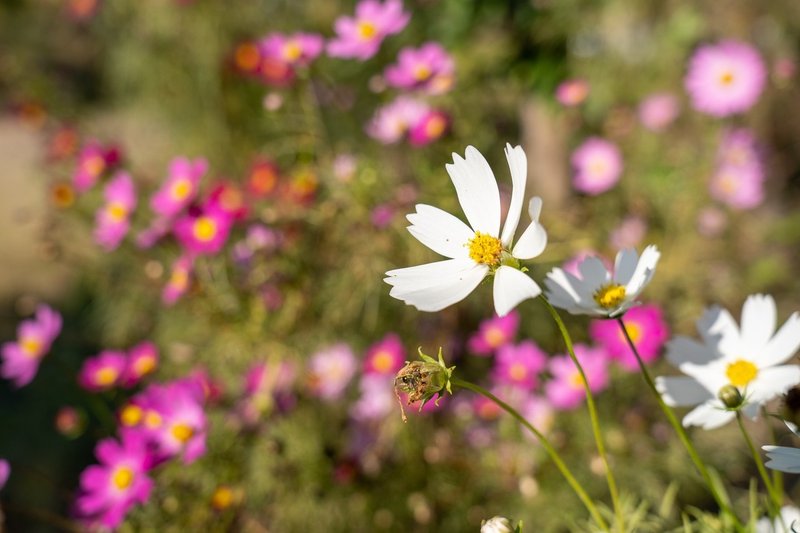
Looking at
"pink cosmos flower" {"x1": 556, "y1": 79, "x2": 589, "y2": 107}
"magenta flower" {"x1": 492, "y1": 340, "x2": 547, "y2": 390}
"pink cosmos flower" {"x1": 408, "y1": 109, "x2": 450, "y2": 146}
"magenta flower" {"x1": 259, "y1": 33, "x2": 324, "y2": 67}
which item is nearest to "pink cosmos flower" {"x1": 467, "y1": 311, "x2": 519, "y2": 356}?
"magenta flower" {"x1": 492, "y1": 340, "x2": 547, "y2": 390}

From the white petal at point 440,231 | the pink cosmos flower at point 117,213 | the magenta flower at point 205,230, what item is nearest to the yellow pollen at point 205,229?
the magenta flower at point 205,230

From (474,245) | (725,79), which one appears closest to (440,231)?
(474,245)

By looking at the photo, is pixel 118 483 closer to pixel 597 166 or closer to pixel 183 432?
pixel 183 432

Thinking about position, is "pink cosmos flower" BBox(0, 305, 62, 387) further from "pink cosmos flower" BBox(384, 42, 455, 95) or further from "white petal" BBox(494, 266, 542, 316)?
"white petal" BBox(494, 266, 542, 316)

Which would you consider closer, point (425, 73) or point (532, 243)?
point (532, 243)

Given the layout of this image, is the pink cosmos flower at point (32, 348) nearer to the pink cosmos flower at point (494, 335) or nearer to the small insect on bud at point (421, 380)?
the pink cosmos flower at point (494, 335)
